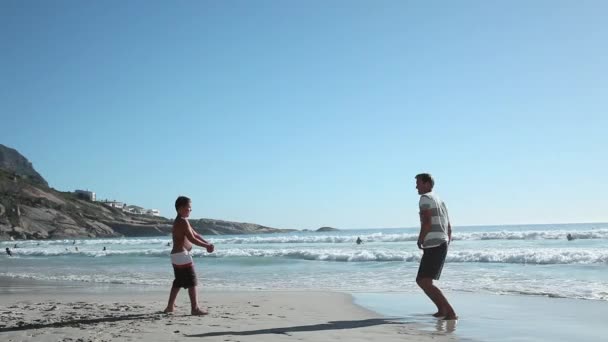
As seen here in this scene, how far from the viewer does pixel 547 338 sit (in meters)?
5.43

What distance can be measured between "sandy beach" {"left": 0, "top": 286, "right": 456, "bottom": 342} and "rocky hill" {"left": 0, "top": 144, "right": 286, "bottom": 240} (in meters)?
75.7

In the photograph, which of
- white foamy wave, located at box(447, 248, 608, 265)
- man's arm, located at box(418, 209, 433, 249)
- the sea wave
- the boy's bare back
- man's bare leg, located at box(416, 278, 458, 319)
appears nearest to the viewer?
man's arm, located at box(418, 209, 433, 249)

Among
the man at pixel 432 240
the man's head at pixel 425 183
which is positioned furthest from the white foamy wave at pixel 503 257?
the man's head at pixel 425 183

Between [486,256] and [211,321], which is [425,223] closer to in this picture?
[211,321]

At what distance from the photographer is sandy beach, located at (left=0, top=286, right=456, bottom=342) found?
534 centimetres

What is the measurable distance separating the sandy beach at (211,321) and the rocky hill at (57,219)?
249ft

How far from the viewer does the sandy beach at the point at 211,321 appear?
17.5 ft

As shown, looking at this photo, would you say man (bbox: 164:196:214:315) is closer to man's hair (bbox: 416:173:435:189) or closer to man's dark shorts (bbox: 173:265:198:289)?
man's dark shorts (bbox: 173:265:198:289)

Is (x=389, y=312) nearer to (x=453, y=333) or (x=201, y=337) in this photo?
(x=453, y=333)

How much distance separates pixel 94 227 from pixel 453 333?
9714 cm

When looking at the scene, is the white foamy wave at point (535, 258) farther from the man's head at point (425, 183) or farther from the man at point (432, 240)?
the man's head at point (425, 183)

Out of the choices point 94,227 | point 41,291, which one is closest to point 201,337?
point 41,291

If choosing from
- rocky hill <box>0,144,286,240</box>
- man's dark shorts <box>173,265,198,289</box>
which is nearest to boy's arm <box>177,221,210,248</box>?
man's dark shorts <box>173,265,198,289</box>

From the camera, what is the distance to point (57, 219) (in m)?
85.9
